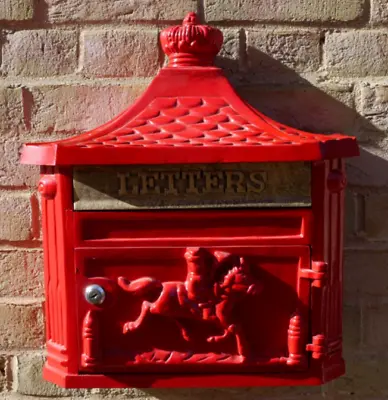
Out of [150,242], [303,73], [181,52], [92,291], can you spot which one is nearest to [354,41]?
[303,73]

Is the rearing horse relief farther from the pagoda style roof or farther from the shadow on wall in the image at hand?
the shadow on wall

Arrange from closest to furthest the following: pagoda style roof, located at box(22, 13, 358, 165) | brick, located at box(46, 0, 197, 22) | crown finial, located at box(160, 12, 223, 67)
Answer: pagoda style roof, located at box(22, 13, 358, 165) → crown finial, located at box(160, 12, 223, 67) → brick, located at box(46, 0, 197, 22)

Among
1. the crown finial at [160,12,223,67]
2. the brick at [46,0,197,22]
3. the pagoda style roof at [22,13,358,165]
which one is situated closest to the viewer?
the pagoda style roof at [22,13,358,165]

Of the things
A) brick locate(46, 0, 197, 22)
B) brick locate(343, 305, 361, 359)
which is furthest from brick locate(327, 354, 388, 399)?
brick locate(46, 0, 197, 22)

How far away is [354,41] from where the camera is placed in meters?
1.28

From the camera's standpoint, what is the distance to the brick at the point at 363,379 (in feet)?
4.37

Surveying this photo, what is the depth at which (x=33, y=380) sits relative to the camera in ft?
4.40

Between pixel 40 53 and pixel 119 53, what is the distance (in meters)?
0.16

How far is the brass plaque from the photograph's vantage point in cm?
104

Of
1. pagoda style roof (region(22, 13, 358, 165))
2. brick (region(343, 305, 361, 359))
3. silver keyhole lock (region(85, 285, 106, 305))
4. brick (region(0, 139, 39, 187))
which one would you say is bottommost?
brick (region(343, 305, 361, 359))

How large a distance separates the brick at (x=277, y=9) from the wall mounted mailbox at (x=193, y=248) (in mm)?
266

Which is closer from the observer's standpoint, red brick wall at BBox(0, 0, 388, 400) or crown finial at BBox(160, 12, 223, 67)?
crown finial at BBox(160, 12, 223, 67)

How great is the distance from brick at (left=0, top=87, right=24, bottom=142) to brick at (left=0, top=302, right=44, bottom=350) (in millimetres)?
358

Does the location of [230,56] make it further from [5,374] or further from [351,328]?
[5,374]
